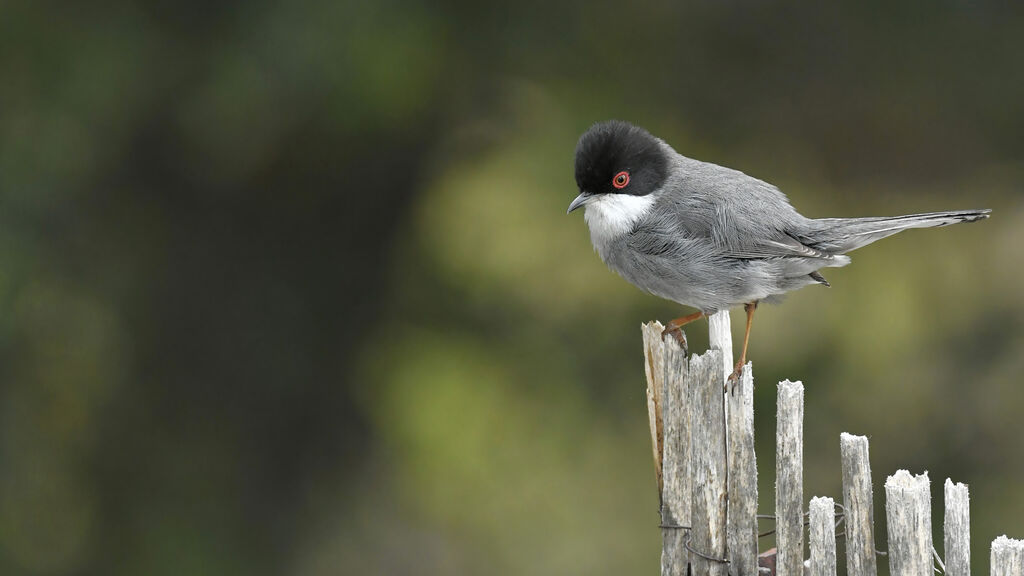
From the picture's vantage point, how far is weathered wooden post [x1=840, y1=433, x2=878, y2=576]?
2828 millimetres

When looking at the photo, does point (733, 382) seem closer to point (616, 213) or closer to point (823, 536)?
point (823, 536)

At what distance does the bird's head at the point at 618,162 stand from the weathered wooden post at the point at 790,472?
1.09 meters

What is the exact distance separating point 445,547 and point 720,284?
3.76 m

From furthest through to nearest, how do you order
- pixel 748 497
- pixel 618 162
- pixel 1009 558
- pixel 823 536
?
pixel 618 162 → pixel 748 497 → pixel 823 536 → pixel 1009 558

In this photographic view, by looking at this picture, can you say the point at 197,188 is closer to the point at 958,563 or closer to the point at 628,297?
the point at 628,297

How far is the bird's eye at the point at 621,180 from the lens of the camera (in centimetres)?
376

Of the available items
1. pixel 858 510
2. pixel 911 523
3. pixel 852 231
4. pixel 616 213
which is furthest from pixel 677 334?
pixel 911 523

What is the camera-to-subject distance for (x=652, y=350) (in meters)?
3.46

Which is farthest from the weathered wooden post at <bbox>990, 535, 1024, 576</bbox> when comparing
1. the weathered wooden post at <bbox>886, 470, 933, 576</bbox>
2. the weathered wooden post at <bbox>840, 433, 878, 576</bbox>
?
the weathered wooden post at <bbox>840, 433, 878, 576</bbox>

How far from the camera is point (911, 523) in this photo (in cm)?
276

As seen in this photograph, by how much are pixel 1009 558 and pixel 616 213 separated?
1684 mm

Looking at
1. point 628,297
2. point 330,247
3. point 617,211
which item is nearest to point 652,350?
point 617,211

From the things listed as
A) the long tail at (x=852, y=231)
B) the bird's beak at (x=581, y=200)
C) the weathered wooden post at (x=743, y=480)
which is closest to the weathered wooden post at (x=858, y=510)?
the weathered wooden post at (x=743, y=480)

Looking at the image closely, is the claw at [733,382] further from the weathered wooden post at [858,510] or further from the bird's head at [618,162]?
the bird's head at [618,162]
